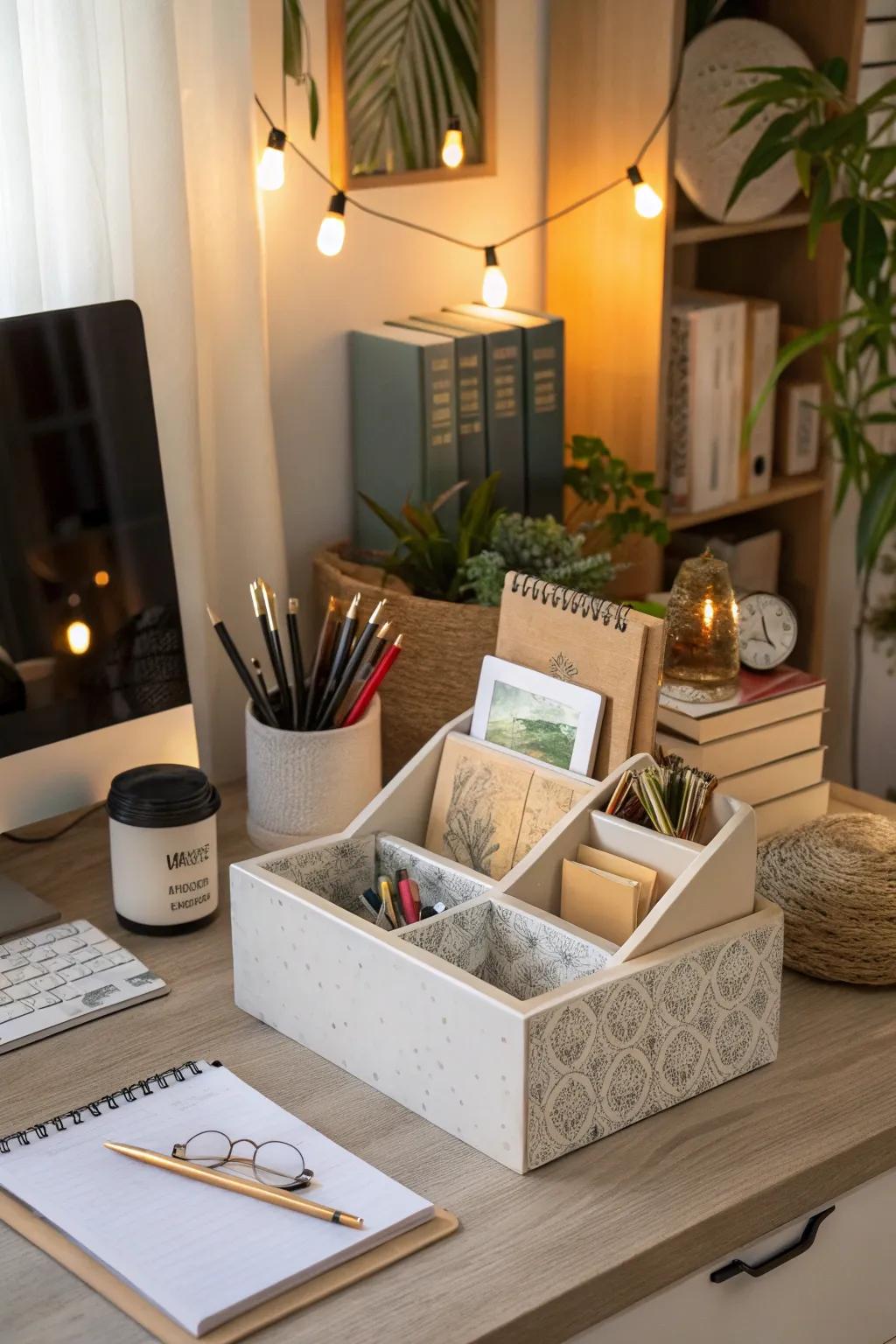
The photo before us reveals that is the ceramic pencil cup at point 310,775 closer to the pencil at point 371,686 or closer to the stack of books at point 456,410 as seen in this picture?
the pencil at point 371,686

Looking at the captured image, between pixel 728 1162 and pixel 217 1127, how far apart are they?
1.06 feet

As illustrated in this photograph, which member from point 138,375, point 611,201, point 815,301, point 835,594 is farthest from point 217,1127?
point 835,594

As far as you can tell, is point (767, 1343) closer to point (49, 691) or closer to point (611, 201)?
point (49, 691)

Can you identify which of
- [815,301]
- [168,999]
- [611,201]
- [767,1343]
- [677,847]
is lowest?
[767,1343]

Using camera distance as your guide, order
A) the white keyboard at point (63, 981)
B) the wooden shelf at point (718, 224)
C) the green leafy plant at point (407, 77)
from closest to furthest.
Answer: the white keyboard at point (63, 981)
the green leafy plant at point (407, 77)
the wooden shelf at point (718, 224)

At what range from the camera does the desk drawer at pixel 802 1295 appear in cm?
98

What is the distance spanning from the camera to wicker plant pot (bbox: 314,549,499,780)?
1.49 metres

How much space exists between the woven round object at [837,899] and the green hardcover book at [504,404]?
571mm

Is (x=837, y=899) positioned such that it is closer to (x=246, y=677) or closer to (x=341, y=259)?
(x=246, y=677)

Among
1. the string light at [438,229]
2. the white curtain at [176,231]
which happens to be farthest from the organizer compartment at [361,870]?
the string light at [438,229]

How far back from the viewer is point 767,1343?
1.07 m

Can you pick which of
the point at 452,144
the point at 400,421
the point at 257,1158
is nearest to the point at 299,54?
the point at 452,144

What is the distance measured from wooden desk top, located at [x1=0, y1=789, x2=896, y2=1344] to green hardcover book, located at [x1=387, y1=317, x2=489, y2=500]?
2.10 feet

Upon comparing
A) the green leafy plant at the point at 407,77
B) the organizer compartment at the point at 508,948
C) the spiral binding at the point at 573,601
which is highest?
the green leafy plant at the point at 407,77
